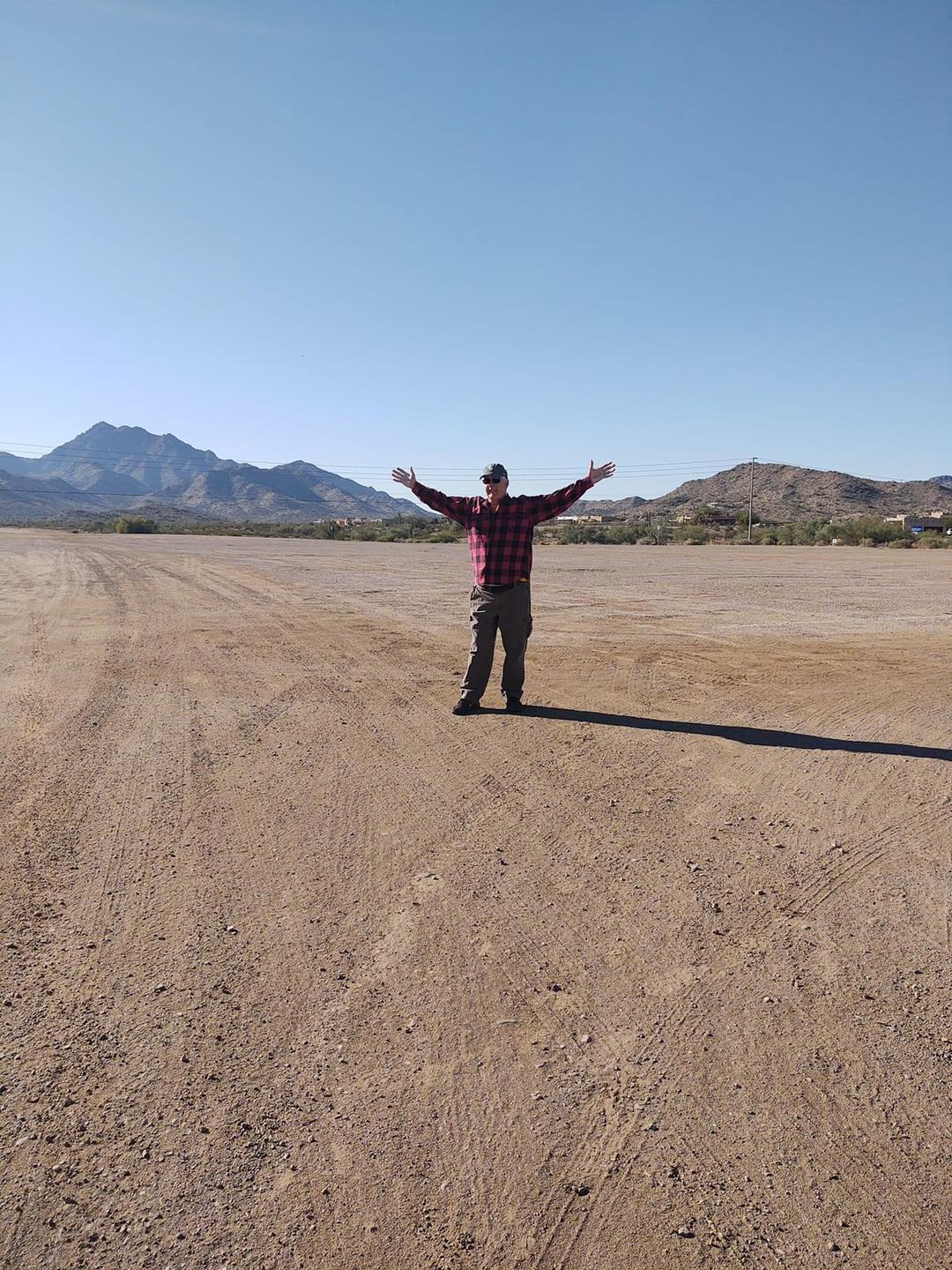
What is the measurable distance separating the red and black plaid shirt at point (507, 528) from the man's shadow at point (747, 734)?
1160mm

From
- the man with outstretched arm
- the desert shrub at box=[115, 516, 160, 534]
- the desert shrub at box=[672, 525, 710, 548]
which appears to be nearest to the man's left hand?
the man with outstretched arm

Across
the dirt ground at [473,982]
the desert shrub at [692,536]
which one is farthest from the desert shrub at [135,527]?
the dirt ground at [473,982]

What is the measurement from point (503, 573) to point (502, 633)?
51 centimetres

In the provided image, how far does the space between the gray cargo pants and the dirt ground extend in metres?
0.41

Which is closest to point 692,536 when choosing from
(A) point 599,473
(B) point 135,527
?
(B) point 135,527

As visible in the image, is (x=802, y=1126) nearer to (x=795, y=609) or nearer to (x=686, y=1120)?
(x=686, y=1120)

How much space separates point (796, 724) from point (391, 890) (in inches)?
168

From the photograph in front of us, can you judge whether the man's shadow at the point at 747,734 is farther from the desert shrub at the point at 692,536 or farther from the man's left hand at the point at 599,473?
the desert shrub at the point at 692,536

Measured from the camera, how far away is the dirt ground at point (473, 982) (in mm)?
2467

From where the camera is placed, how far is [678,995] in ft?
11.3

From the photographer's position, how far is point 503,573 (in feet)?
25.9

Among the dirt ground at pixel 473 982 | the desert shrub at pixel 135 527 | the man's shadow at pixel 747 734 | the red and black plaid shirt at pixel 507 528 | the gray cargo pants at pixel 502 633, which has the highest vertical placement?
the red and black plaid shirt at pixel 507 528

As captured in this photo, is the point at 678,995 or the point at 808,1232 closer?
the point at 808,1232

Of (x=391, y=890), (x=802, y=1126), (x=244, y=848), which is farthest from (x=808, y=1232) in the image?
(x=244, y=848)
